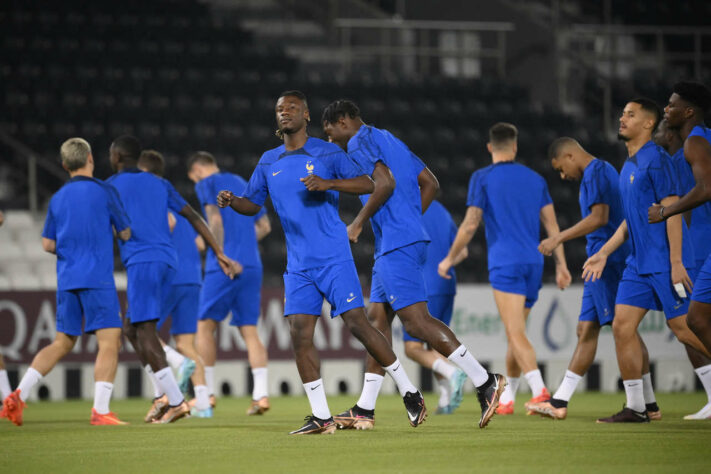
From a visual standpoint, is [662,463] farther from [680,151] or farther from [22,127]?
[22,127]

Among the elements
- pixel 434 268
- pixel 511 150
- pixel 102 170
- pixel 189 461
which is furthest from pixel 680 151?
pixel 102 170

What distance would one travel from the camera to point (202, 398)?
Result: 1003cm

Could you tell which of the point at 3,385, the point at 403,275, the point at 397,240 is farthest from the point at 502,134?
the point at 3,385

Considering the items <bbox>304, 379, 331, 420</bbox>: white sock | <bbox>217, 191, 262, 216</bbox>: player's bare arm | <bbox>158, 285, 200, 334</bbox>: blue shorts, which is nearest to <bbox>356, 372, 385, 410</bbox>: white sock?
<bbox>304, 379, 331, 420</bbox>: white sock

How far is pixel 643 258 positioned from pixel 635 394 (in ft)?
3.55

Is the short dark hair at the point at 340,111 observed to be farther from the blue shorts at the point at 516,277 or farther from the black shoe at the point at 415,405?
the blue shorts at the point at 516,277

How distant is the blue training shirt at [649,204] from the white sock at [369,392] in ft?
6.74

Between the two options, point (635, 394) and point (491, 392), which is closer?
point (491, 392)

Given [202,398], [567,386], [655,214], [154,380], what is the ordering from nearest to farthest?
1. [655,214]
2. [567,386]
3. [154,380]
4. [202,398]

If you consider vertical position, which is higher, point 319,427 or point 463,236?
point 463,236

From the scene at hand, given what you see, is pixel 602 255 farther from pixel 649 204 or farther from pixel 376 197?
pixel 376 197

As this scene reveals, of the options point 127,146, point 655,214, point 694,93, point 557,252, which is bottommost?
point 557,252

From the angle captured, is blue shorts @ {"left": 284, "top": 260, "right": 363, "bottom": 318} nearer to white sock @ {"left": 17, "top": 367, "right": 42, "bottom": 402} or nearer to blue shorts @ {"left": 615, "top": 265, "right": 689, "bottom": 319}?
blue shorts @ {"left": 615, "top": 265, "right": 689, "bottom": 319}

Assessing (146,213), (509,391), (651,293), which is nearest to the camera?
(651,293)
